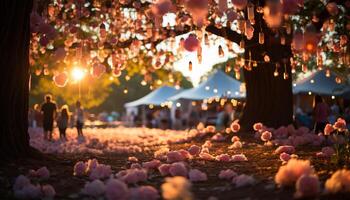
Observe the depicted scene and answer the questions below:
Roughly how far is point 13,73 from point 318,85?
2146cm

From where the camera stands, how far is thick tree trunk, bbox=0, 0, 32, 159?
7562mm

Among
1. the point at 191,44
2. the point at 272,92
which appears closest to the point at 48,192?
the point at 191,44

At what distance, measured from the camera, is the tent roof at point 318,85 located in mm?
25750

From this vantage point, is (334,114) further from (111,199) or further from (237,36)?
(111,199)

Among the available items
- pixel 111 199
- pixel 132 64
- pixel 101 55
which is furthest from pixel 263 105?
pixel 111 199

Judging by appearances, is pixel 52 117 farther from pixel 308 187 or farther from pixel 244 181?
pixel 308 187

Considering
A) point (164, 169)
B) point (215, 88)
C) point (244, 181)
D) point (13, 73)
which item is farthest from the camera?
point (215, 88)

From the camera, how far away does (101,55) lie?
15914 millimetres

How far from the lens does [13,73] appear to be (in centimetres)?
772

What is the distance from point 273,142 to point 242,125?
415 centimetres

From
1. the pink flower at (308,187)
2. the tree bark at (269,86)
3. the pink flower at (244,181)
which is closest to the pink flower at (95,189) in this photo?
the pink flower at (244,181)

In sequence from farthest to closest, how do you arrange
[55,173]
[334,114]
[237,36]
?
[334,114], [237,36], [55,173]

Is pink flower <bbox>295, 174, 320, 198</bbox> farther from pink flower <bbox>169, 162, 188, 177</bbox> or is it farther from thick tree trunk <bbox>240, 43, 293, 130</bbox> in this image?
thick tree trunk <bbox>240, 43, 293, 130</bbox>

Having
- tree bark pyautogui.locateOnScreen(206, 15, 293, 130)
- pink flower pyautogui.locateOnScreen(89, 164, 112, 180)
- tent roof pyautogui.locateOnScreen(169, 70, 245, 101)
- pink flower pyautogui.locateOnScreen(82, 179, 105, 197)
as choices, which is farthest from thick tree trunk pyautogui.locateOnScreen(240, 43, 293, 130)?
tent roof pyautogui.locateOnScreen(169, 70, 245, 101)
